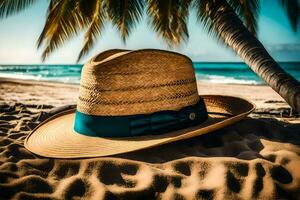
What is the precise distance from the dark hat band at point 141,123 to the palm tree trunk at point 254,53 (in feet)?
3.29

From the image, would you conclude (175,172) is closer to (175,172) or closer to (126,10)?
(175,172)

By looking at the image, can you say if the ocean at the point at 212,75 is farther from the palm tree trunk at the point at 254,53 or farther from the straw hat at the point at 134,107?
the straw hat at the point at 134,107

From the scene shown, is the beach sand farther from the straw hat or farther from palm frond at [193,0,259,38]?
palm frond at [193,0,259,38]

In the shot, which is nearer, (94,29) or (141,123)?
(141,123)

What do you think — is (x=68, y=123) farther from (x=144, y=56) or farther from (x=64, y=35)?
(x=64, y=35)

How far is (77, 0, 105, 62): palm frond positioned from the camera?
456 centimetres

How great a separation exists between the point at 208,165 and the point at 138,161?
46cm

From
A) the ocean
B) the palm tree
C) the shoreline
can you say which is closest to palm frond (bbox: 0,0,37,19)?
the palm tree

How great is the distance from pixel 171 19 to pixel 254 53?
9.69 feet

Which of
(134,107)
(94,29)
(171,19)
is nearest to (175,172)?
(134,107)

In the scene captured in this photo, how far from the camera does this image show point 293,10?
3.59 meters

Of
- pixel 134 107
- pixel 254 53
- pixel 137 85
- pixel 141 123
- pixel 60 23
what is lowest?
pixel 141 123

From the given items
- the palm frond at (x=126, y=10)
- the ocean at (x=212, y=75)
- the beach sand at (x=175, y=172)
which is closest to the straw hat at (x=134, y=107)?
the beach sand at (x=175, y=172)

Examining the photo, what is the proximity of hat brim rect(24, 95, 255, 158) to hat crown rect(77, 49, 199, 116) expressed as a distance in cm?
18
